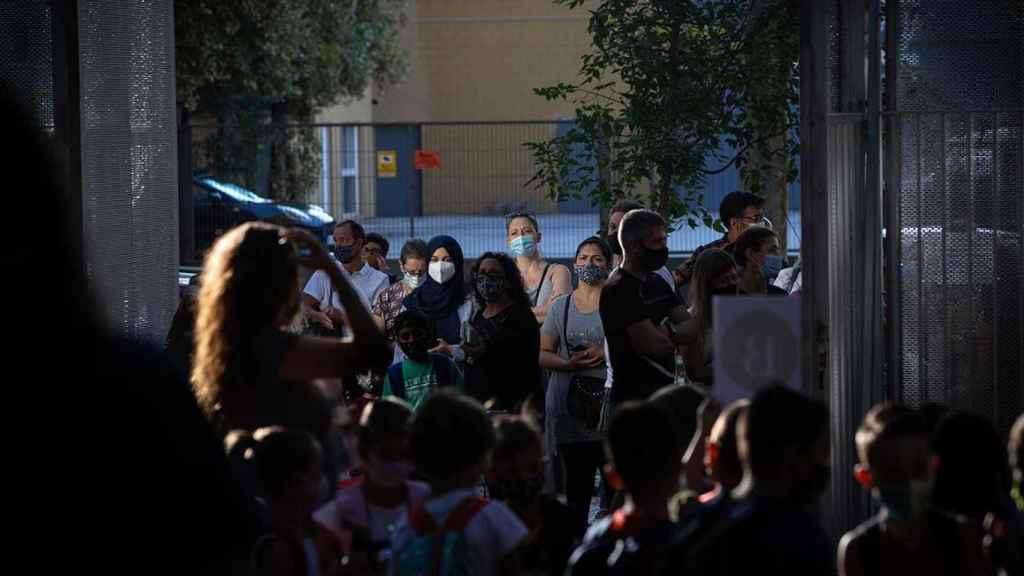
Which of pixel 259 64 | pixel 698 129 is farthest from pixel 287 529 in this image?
pixel 259 64

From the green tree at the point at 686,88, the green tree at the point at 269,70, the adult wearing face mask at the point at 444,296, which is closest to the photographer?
the adult wearing face mask at the point at 444,296

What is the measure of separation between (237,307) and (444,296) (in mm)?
4302

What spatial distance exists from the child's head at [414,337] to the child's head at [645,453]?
3187 mm

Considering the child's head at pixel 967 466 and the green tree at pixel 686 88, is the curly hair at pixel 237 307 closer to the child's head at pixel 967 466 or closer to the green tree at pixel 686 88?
the child's head at pixel 967 466

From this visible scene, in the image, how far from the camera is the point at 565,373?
24.6 feet

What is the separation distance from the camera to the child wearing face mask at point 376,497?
411cm

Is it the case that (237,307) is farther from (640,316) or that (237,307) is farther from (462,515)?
(640,316)

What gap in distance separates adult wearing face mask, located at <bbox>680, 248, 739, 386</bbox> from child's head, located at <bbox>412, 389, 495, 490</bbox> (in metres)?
2.77

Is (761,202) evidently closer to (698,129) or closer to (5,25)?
(698,129)

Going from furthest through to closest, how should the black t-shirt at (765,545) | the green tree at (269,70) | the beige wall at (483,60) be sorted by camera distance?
1. the beige wall at (483,60)
2. the green tree at (269,70)
3. the black t-shirt at (765,545)

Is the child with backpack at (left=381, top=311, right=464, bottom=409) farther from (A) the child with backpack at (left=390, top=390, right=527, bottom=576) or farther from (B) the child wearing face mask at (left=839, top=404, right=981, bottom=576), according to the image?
(B) the child wearing face mask at (left=839, top=404, right=981, bottom=576)

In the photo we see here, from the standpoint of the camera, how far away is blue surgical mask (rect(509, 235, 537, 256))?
966 cm

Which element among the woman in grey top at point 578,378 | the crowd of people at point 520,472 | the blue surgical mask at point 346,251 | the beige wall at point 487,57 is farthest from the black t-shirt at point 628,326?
the beige wall at point 487,57

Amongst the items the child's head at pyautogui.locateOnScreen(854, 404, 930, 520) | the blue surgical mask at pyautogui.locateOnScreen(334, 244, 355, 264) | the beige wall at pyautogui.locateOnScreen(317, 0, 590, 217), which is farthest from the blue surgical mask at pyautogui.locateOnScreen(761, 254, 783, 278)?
the beige wall at pyautogui.locateOnScreen(317, 0, 590, 217)
